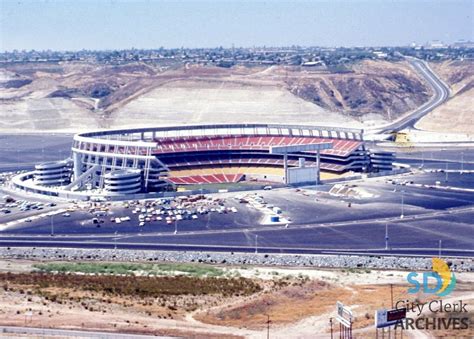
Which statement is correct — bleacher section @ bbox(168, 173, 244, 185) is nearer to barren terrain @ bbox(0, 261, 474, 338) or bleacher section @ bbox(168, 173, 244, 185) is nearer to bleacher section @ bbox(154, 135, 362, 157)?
bleacher section @ bbox(154, 135, 362, 157)

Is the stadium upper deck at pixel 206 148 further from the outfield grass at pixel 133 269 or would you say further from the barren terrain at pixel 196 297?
the barren terrain at pixel 196 297

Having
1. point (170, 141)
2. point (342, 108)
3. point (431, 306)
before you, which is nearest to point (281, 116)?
point (342, 108)

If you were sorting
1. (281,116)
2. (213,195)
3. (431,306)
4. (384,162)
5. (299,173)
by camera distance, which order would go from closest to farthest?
(431,306) → (213,195) → (299,173) → (384,162) → (281,116)

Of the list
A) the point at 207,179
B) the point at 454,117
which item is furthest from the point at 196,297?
the point at 454,117

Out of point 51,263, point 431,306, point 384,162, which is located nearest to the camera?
point 431,306

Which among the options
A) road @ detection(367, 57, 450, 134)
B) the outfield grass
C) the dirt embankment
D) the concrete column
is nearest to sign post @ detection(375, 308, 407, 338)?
the outfield grass

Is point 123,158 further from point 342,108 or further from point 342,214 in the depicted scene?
point 342,108
